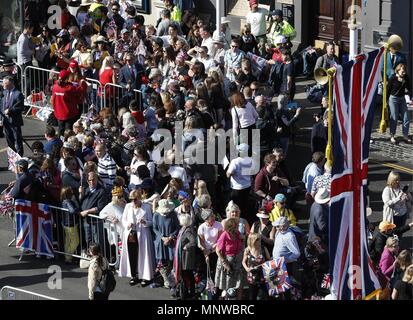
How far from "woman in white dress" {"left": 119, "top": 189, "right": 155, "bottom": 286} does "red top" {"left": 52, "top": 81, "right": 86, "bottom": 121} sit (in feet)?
16.7

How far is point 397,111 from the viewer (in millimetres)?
24938

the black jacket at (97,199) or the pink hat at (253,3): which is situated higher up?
the pink hat at (253,3)

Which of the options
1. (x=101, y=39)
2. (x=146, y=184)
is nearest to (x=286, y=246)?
(x=146, y=184)

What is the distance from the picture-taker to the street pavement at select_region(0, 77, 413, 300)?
64.7 ft

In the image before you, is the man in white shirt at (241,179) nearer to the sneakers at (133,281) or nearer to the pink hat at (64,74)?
the sneakers at (133,281)

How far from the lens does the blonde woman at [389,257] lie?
18.2m

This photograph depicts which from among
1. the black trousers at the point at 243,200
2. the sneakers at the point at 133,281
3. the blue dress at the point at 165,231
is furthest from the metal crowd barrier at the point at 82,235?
the black trousers at the point at 243,200

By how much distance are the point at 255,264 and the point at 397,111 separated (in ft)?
24.7

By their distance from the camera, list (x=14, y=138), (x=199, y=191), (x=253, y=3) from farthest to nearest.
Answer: (x=253, y=3)
(x=14, y=138)
(x=199, y=191)

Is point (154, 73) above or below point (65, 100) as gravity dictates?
above

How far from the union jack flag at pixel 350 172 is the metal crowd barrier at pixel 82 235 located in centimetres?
664

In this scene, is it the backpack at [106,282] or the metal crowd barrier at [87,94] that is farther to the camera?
the metal crowd barrier at [87,94]

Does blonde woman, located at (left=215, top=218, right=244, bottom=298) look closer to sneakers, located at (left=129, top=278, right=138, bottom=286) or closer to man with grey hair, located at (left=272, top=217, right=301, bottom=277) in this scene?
man with grey hair, located at (left=272, top=217, right=301, bottom=277)

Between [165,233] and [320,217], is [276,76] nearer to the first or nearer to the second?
[320,217]
